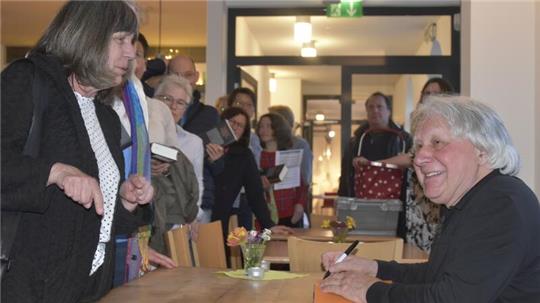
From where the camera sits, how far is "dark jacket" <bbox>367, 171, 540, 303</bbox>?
5.65 ft

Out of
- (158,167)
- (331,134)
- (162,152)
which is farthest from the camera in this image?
(331,134)

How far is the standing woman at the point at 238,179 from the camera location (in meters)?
4.68

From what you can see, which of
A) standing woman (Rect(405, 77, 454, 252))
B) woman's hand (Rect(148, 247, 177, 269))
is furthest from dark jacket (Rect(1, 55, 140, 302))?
standing woman (Rect(405, 77, 454, 252))

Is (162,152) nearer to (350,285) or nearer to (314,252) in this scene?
(314,252)

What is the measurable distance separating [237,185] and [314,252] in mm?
1773

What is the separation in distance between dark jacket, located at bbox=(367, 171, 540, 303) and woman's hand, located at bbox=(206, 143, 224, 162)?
2.54 m

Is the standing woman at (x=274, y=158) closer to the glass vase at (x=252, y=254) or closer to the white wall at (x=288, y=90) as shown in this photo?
the glass vase at (x=252, y=254)

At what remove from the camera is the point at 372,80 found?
8.30m

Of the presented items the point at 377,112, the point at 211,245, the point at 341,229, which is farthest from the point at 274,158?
the point at 211,245

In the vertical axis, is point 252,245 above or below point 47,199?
below

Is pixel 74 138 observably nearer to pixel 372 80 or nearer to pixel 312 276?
pixel 312 276

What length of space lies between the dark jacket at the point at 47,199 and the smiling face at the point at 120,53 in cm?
15

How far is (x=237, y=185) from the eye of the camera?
4.72m

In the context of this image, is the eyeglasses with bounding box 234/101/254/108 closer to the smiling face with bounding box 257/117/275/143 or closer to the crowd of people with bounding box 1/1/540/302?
the smiling face with bounding box 257/117/275/143
